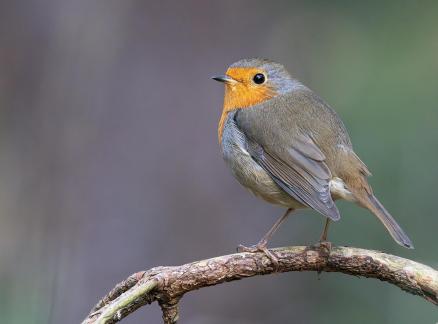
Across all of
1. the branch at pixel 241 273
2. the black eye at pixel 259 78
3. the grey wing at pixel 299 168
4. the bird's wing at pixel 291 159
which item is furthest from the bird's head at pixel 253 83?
the branch at pixel 241 273

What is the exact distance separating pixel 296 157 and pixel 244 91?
81 centimetres

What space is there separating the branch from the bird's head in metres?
1.50

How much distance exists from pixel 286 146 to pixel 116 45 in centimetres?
285

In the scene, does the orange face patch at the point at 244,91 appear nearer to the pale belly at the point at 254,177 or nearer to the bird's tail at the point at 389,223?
the pale belly at the point at 254,177

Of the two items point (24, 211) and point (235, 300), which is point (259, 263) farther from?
point (235, 300)

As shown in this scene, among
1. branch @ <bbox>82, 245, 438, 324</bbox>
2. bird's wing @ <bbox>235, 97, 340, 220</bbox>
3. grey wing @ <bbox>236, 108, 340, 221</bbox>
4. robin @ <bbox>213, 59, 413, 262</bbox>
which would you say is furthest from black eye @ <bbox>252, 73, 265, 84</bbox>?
branch @ <bbox>82, 245, 438, 324</bbox>

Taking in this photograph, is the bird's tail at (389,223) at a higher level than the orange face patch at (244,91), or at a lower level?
lower

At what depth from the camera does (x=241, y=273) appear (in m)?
2.83

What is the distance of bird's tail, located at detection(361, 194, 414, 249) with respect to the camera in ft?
10.6

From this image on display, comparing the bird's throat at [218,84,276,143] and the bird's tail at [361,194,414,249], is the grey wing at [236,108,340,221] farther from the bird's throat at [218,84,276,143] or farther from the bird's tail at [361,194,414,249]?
the bird's throat at [218,84,276,143]

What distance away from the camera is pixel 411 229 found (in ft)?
16.5

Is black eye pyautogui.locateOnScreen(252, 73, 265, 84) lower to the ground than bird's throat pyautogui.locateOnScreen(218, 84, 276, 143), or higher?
higher

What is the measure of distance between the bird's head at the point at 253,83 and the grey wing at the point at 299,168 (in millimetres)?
478

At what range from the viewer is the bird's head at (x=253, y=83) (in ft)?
14.3
